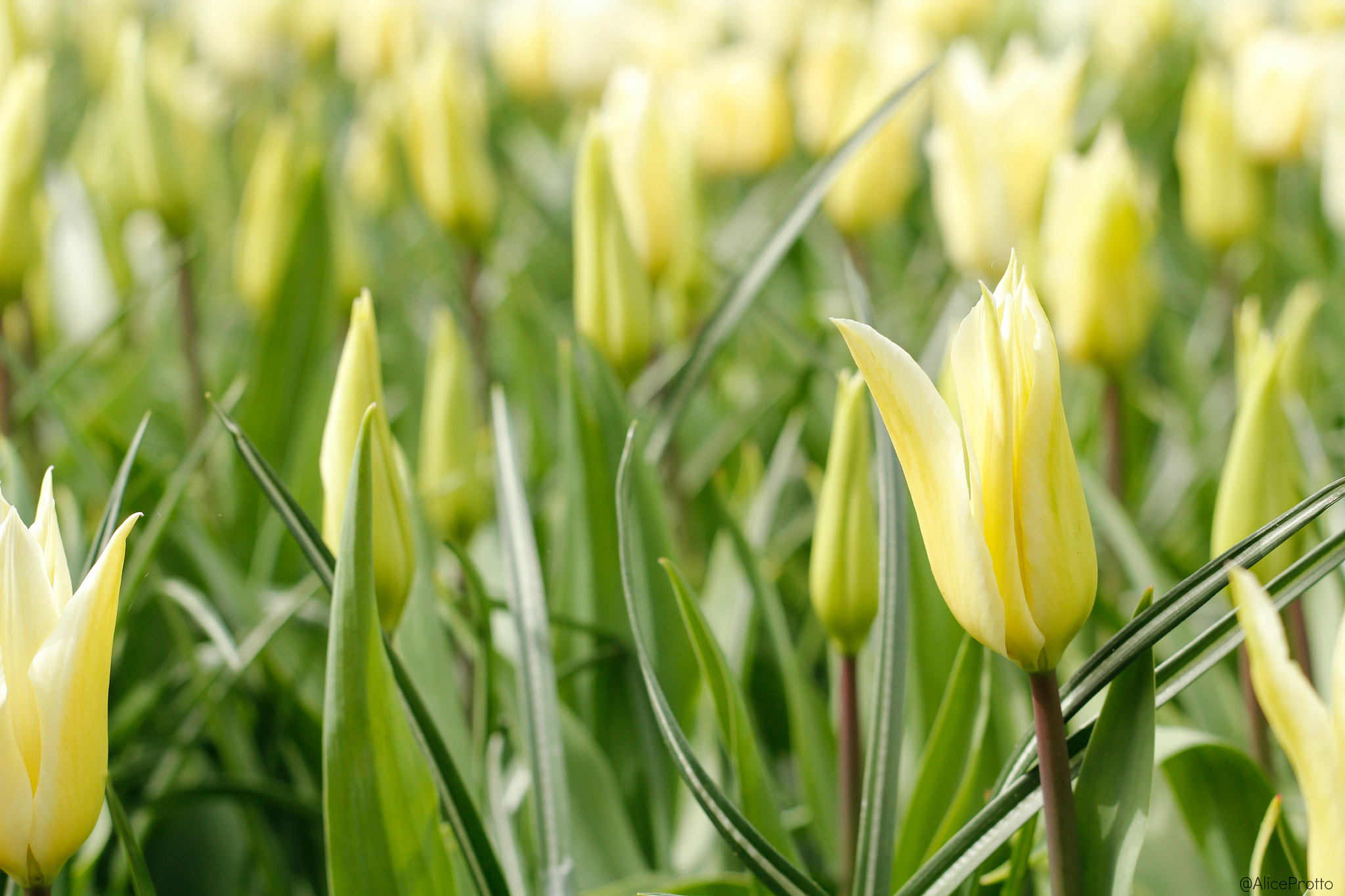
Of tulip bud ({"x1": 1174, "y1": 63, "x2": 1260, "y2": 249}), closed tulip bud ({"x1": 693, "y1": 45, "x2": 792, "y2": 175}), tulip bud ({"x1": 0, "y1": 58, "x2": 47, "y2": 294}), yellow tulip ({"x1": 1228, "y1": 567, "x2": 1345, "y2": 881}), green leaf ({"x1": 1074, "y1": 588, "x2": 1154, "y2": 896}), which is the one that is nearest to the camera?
yellow tulip ({"x1": 1228, "y1": 567, "x2": 1345, "y2": 881})

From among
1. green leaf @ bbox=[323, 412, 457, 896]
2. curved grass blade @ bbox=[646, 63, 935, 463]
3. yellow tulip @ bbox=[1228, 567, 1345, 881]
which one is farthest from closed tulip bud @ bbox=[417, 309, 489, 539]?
yellow tulip @ bbox=[1228, 567, 1345, 881]

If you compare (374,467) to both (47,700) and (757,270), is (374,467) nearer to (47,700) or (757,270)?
(47,700)

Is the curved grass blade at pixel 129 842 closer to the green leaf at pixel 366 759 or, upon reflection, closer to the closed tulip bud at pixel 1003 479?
the green leaf at pixel 366 759

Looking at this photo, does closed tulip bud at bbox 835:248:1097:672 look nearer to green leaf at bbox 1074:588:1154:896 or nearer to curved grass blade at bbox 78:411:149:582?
green leaf at bbox 1074:588:1154:896

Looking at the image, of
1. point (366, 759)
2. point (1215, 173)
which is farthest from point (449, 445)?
point (1215, 173)

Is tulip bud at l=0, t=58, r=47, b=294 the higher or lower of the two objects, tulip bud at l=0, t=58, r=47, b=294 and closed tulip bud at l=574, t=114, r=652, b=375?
the higher
